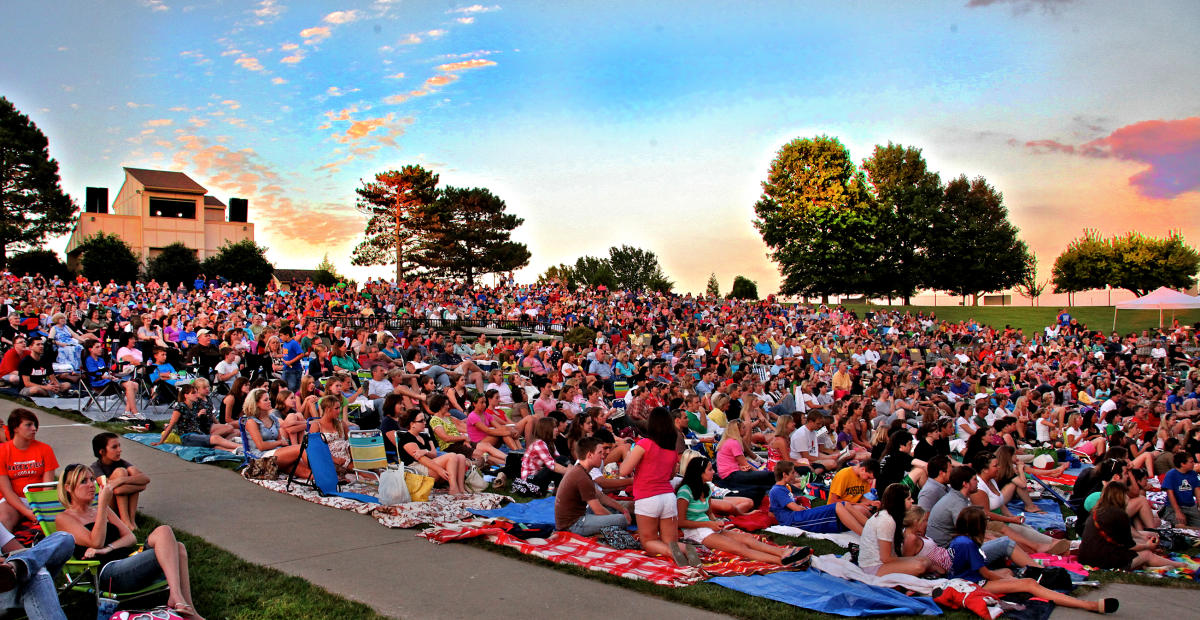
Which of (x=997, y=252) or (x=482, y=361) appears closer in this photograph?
(x=482, y=361)

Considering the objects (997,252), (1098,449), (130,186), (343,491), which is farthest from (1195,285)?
(130,186)

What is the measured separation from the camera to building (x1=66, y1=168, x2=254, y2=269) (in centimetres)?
5262

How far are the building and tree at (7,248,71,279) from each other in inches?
199

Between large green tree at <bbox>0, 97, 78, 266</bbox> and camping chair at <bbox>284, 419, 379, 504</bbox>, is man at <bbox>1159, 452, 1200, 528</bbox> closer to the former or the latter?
camping chair at <bbox>284, 419, 379, 504</bbox>

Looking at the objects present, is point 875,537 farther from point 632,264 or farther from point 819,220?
point 632,264

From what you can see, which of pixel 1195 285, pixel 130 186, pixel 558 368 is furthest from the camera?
pixel 1195 285

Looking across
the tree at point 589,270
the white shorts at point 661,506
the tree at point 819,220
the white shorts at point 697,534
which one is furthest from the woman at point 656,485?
the tree at point 589,270

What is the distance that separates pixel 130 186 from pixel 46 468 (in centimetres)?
5871

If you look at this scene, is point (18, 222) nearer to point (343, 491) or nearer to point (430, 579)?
point (343, 491)

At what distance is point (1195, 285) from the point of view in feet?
196

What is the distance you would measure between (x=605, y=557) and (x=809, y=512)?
258 centimetres

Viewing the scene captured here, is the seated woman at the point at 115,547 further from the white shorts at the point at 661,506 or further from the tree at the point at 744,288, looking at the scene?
the tree at the point at 744,288

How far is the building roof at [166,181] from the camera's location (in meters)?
53.8

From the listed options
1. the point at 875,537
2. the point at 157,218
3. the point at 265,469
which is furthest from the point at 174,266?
the point at 875,537
